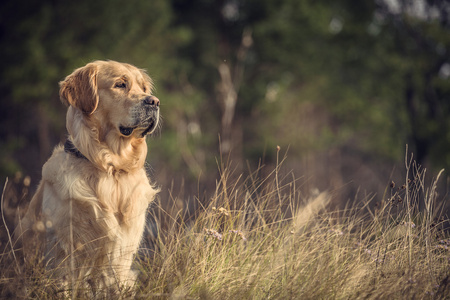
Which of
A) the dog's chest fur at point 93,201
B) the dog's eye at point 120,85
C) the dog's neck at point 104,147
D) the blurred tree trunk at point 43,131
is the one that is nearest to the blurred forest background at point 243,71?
the blurred tree trunk at point 43,131

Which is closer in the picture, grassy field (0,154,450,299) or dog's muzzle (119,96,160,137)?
grassy field (0,154,450,299)

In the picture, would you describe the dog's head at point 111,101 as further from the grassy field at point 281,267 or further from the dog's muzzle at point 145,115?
the grassy field at point 281,267

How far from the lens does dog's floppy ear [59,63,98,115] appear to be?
3.33 meters

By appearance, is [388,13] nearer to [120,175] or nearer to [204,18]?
[204,18]

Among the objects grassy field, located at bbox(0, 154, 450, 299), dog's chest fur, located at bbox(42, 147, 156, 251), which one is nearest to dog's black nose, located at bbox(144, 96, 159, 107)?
dog's chest fur, located at bbox(42, 147, 156, 251)

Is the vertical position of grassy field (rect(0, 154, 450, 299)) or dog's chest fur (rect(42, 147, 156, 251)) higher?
dog's chest fur (rect(42, 147, 156, 251))

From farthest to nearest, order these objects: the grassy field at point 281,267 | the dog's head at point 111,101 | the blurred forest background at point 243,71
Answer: the blurred forest background at point 243,71, the dog's head at point 111,101, the grassy field at point 281,267

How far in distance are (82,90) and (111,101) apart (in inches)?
8.7

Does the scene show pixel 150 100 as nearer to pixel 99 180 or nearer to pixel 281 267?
pixel 99 180

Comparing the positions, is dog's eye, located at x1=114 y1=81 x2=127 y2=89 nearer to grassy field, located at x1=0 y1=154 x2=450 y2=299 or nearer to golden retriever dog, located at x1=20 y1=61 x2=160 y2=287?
golden retriever dog, located at x1=20 y1=61 x2=160 y2=287

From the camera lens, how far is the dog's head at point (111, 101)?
3.36 m

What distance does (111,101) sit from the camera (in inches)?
135

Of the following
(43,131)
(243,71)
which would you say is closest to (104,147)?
(43,131)

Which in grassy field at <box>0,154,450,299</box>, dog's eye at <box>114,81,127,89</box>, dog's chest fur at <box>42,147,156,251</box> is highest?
dog's eye at <box>114,81,127,89</box>
